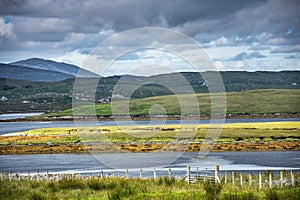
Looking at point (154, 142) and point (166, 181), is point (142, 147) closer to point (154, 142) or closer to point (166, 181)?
point (154, 142)

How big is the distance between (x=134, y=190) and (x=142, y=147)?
52426 millimetres

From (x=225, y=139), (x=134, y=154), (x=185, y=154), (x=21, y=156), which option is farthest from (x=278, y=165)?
(x=21, y=156)

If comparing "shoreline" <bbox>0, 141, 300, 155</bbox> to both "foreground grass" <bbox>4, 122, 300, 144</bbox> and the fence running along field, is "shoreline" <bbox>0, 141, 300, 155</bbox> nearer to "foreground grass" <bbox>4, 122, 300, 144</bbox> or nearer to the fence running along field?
"foreground grass" <bbox>4, 122, 300, 144</bbox>

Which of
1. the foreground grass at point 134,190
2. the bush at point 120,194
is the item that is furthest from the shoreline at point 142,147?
the bush at point 120,194

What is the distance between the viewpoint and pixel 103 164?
63.3 metres

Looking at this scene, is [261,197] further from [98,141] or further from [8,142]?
[8,142]

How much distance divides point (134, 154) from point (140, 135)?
24710 millimetres

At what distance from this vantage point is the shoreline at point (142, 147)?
73.8m

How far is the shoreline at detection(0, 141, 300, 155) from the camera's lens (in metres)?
73.8

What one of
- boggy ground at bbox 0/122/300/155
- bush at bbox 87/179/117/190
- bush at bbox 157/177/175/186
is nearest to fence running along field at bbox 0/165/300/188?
bush at bbox 157/177/175/186

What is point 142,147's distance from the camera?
78.5 meters

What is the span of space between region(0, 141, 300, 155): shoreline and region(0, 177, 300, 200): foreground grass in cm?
4423

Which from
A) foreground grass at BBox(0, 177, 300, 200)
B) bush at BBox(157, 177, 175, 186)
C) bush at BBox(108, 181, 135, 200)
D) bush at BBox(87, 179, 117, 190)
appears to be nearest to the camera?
foreground grass at BBox(0, 177, 300, 200)

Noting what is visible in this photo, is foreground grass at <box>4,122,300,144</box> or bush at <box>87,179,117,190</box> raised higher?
bush at <box>87,179,117,190</box>
